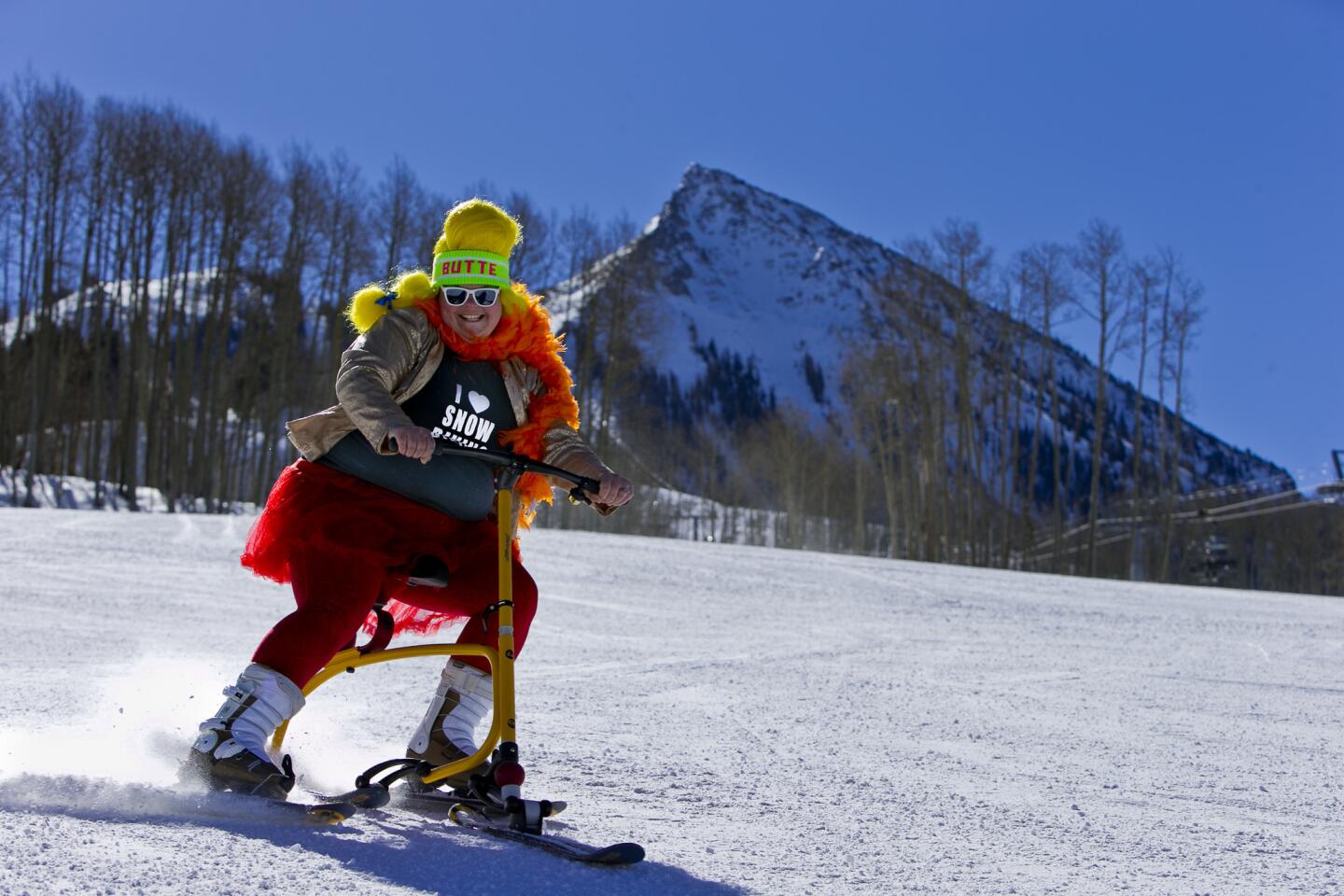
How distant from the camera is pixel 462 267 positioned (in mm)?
3406

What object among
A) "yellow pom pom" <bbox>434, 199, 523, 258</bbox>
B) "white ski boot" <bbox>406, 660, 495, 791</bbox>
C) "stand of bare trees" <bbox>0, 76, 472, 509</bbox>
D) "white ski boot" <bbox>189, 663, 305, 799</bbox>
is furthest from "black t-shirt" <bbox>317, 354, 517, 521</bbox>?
"stand of bare trees" <bbox>0, 76, 472, 509</bbox>

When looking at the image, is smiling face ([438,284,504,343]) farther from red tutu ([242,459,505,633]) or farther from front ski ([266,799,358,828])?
front ski ([266,799,358,828])

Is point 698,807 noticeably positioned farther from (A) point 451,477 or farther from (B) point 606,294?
(B) point 606,294

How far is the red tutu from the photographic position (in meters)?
3.17

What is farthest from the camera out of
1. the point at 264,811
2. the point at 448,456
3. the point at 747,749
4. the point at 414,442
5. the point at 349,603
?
the point at 747,749

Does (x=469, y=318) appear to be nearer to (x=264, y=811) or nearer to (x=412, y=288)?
(x=412, y=288)

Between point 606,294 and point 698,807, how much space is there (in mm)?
27305

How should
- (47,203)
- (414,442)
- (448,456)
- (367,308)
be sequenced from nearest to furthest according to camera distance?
(414,442) < (448,456) < (367,308) < (47,203)

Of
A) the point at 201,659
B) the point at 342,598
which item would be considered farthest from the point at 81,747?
the point at 201,659

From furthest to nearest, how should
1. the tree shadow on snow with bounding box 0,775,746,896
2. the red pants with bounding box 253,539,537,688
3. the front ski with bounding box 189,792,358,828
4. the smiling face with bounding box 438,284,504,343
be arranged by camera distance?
the smiling face with bounding box 438,284,504,343 → the red pants with bounding box 253,539,537,688 → the front ski with bounding box 189,792,358,828 → the tree shadow on snow with bounding box 0,775,746,896

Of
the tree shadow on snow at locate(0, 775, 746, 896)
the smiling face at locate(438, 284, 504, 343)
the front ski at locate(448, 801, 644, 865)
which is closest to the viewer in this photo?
the tree shadow on snow at locate(0, 775, 746, 896)

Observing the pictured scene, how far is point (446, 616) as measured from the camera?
3600 mm

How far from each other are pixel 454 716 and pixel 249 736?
618 millimetres

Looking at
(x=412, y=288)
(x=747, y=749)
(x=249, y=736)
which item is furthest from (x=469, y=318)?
(x=747, y=749)
